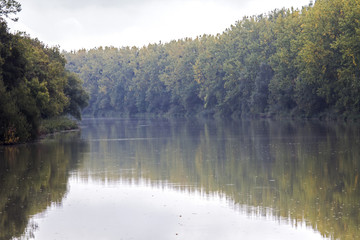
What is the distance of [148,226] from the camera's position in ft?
37.8

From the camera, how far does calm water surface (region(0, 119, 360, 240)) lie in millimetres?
11117

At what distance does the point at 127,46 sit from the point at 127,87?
21629 mm

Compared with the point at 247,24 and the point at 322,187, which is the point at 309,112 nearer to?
the point at 247,24

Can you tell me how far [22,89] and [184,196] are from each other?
2621cm

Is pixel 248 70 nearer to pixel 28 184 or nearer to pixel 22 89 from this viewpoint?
pixel 22 89

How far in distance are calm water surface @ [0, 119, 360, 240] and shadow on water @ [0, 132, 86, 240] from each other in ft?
0.09

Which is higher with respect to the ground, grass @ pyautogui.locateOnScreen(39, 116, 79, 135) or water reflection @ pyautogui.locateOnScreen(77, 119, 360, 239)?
grass @ pyautogui.locateOnScreen(39, 116, 79, 135)

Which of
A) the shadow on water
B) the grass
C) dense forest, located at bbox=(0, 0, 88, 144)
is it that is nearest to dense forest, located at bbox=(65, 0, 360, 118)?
the grass

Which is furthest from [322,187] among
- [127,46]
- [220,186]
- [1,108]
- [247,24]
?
[127,46]

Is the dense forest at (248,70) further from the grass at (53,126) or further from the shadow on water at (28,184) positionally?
the shadow on water at (28,184)

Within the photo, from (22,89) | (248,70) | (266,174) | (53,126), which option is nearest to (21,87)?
(22,89)

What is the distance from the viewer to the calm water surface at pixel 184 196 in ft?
36.5

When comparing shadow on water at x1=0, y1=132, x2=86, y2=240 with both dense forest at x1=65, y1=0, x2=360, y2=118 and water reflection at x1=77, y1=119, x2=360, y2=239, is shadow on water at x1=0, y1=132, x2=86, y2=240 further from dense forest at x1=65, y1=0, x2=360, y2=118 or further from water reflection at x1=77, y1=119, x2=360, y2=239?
dense forest at x1=65, y1=0, x2=360, y2=118

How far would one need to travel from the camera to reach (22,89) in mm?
38594
